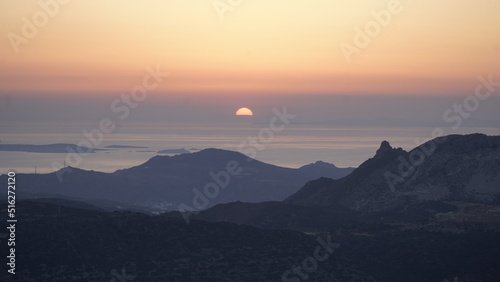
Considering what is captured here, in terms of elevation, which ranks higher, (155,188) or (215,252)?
(155,188)

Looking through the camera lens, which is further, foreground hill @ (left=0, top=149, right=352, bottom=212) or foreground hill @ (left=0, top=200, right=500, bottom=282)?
foreground hill @ (left=0, top=149, right=352, bottom=212)

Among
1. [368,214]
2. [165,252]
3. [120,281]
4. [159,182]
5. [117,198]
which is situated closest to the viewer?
[120,281]

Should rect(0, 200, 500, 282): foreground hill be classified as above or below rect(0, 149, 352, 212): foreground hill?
below

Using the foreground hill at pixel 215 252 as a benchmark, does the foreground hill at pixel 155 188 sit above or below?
above

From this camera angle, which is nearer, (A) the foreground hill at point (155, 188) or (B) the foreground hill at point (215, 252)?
(B) the foreground hill at point (215, 252)

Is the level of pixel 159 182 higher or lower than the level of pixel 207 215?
higher

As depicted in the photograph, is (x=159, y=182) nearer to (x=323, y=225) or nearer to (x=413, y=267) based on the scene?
(x=323, y=225)

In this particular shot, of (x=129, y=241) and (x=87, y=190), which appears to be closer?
(x=129, y=241)

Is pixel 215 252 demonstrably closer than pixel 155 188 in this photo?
Yes

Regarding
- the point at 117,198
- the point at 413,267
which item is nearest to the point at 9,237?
the point at 413,267

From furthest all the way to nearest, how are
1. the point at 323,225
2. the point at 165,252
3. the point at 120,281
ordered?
the point at 323,225 < the point at 165,252 < the point at 120,281

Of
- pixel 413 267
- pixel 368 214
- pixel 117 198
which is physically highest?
pixel 117 198
